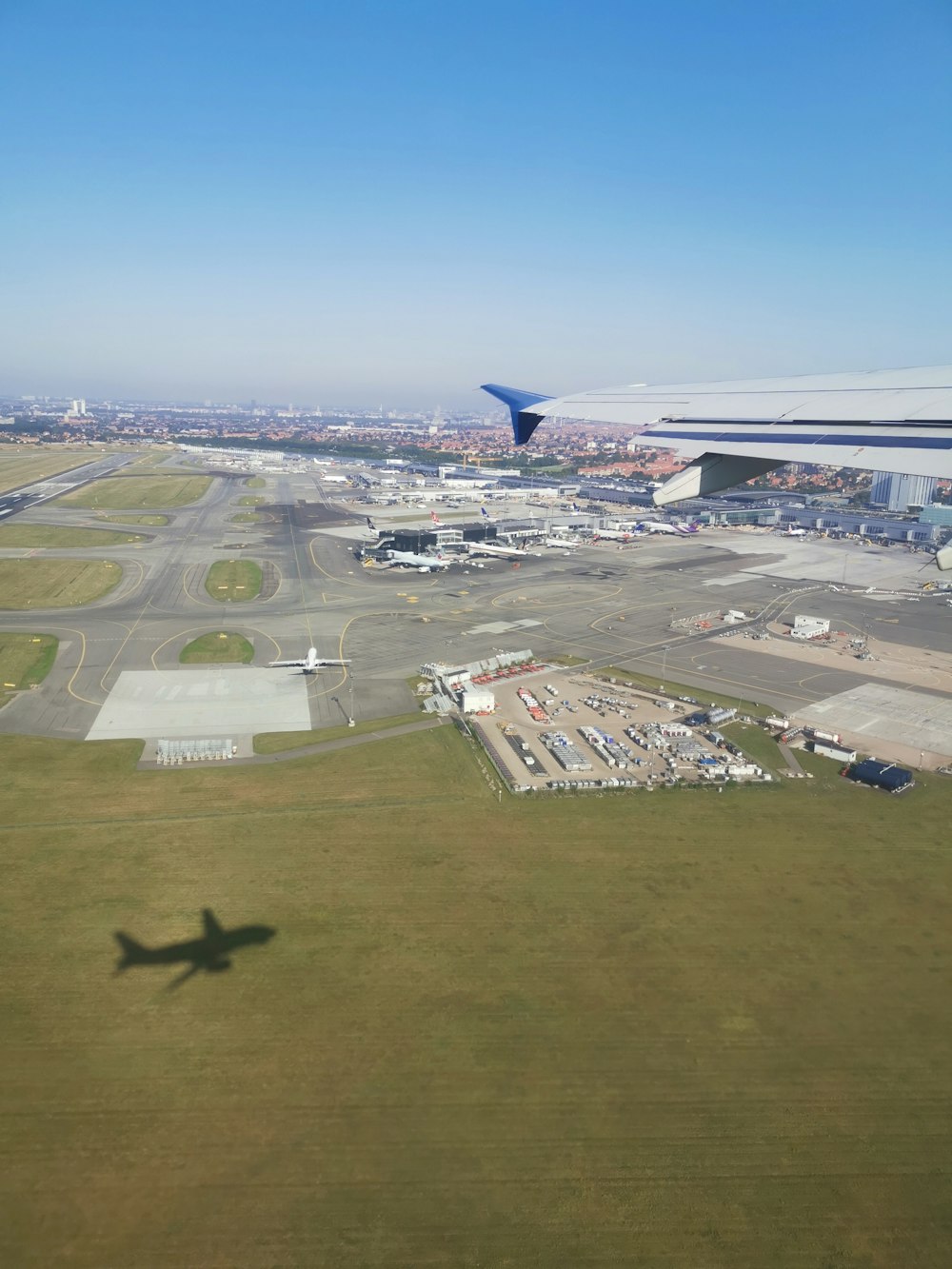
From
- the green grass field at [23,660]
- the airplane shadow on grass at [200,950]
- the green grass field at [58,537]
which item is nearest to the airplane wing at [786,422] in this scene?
the airplane shadow on grass at [200,950]

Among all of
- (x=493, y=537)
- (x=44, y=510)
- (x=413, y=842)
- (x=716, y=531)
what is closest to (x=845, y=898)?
(x=413, y=842)

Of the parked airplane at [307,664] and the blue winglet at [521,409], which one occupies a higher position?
the blue winglet at [521,409]

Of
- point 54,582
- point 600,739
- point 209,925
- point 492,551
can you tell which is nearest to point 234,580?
point 54,582

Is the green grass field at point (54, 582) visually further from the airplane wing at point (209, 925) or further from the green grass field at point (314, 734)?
the airplane wing at point (209, 925)

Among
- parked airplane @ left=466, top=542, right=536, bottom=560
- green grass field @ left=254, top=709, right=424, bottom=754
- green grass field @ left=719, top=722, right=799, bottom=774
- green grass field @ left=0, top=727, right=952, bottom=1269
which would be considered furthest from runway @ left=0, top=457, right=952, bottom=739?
green grass field @ left=0, top=727, right=952, bottom=1269

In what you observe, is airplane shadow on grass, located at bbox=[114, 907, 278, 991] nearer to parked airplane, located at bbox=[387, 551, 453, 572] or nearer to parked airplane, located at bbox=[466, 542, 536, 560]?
parked airplane, located at bbox=[387, 551, 453, 572]
